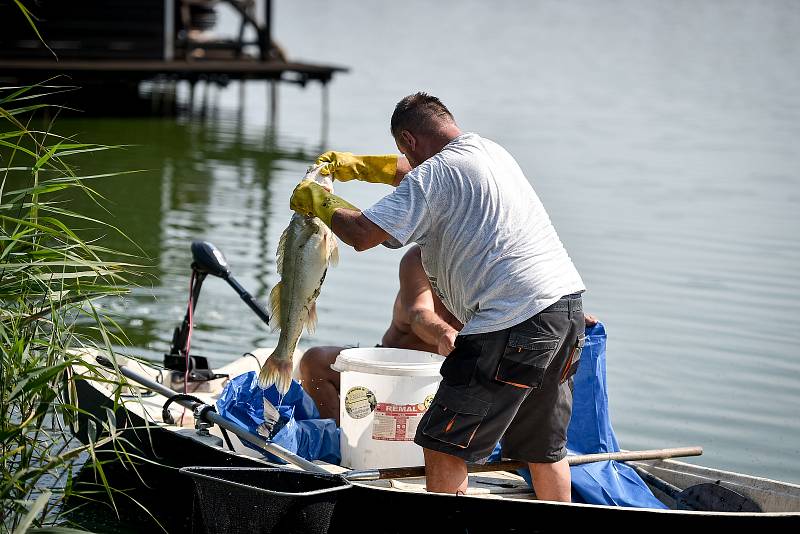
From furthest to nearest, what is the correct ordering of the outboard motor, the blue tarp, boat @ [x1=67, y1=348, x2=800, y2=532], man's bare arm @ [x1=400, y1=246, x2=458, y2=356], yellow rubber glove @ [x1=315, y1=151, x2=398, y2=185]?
the outboard motor → man's bare arm @ [x1=400, y1=246, x2=458, y2=356] → the blue tarp → yellow rubber glove @ [x1=315, y1=151, x2=398, y2=185] → boat @ [x1=67, y1=348, x2=800, y2=532]

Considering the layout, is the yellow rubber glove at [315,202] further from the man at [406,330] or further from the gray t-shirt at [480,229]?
the man at [406,330]

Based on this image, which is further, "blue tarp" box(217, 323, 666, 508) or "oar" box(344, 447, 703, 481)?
"blue tarp" box(217, 323, 666, 508)

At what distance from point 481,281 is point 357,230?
56 centimetres

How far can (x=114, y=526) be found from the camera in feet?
20.1

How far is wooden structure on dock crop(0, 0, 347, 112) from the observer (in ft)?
71.3

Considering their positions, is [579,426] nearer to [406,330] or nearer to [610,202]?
[406,330]

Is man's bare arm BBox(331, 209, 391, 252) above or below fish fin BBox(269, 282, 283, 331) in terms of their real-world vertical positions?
above

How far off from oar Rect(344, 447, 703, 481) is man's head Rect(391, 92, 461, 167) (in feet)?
4.52

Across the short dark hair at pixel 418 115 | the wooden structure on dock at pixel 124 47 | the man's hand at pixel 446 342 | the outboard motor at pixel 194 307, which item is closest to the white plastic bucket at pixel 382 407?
the man's hand at pixel 446 342

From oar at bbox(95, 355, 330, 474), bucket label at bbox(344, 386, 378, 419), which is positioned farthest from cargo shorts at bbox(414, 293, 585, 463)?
bucket label at bbox(344, 386, 378, 419)

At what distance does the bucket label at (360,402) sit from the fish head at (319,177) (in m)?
1.03

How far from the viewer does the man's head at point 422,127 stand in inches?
201

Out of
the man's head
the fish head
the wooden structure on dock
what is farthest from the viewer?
the wooden structure on dock

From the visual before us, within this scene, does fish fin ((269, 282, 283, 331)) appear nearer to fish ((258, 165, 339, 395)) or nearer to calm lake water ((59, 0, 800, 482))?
fish ((258, 165, 339, 395))
